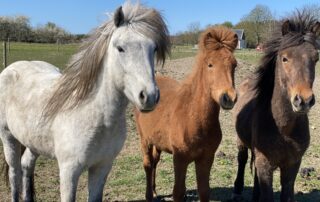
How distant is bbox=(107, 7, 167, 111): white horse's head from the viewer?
2.52 m

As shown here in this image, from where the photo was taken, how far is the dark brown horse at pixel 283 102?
11.5 feet

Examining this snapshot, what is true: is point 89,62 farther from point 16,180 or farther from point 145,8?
point 16,180

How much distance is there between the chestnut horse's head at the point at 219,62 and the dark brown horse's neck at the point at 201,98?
0.30 feet

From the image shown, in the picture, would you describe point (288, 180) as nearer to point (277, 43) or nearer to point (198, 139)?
point (198, 139)

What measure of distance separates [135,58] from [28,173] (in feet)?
7.90

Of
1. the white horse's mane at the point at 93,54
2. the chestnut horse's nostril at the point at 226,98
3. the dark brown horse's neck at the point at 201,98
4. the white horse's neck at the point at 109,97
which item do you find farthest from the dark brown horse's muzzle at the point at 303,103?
the white horse's neck at the point at 109,97

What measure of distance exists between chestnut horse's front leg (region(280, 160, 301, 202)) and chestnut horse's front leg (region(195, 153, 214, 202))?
76 centimetres

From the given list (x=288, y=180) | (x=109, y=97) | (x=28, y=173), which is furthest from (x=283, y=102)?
(x=28, y=173)

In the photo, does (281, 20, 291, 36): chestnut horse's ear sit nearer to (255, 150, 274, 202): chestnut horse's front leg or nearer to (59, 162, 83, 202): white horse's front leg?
(255, 150, 274, 202): chestnut horse's front leg

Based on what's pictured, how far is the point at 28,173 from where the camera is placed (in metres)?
4.31

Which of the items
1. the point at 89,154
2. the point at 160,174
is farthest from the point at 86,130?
the point at 160,174

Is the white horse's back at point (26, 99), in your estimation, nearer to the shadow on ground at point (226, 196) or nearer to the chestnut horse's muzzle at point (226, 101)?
the chestnut horse's muzzle at point (226, 101)

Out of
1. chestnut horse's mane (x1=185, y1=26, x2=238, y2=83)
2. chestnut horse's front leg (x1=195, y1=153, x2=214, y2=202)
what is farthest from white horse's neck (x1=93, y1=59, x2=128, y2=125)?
chestnut horse's front leg (x1=195, y1=153, x2=214, y2=202)

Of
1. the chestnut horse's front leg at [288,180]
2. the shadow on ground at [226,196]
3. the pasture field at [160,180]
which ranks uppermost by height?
the chestnut horse's front leg at [288,180]
